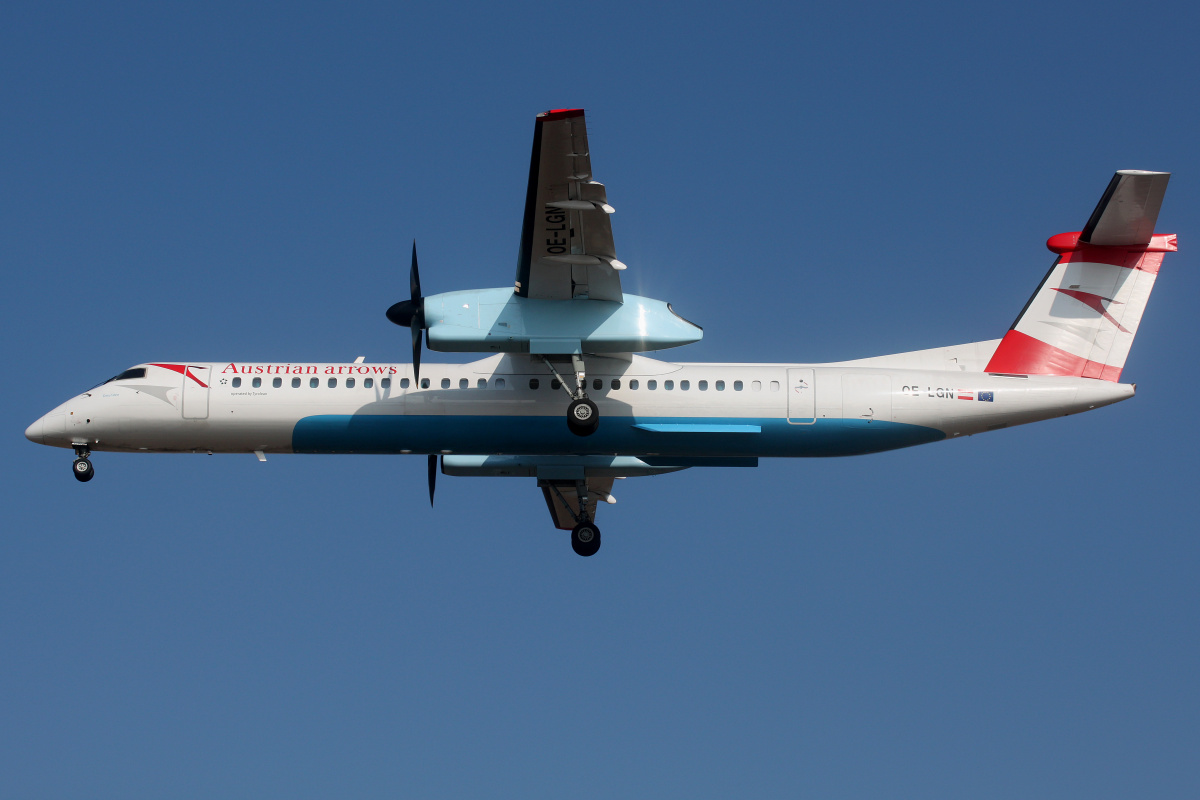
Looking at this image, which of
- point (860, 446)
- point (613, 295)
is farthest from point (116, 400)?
point (860, 446)

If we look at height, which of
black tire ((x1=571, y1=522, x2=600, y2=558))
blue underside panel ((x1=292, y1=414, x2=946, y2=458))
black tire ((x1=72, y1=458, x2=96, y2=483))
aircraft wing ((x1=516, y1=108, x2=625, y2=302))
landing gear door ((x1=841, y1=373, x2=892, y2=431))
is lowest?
black tire ((x1=571, y1=522, x2=600, y2=558))

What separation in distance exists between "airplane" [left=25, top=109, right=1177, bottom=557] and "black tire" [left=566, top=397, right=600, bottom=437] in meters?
0.02

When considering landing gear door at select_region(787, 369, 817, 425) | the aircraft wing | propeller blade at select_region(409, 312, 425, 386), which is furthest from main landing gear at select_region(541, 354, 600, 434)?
landing gear door at select_region(787, 369, 817, 425)

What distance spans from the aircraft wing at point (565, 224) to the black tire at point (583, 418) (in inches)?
72.3

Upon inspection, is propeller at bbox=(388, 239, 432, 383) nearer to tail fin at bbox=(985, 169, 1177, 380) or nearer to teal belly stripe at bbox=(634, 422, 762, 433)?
teal belly stripe at bbox=(634, 422, 762, 433)

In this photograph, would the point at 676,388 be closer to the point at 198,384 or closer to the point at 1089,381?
the point at 1089,381

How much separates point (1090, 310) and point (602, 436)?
9.20 meters

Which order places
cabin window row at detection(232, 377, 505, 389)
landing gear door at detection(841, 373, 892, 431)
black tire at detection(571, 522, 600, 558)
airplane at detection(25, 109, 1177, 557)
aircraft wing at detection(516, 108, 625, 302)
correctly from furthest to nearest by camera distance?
black tire at detection(571, 522, 600, 558), cabin window row at detection(232, 377, 505, 389), landing gear door at detection(841, 373, 892, 431), airplane at detection(25, 109, 1177, 557), aircraft wing at detection(516, 108, 625, 302)

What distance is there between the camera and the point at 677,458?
2302cm

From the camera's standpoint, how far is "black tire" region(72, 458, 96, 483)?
2250 cm

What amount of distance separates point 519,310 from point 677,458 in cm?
447

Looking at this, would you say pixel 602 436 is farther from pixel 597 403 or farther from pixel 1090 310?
pixel 1090 310

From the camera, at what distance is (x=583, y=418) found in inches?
825

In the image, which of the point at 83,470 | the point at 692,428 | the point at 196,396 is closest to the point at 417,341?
the point at 196,396
